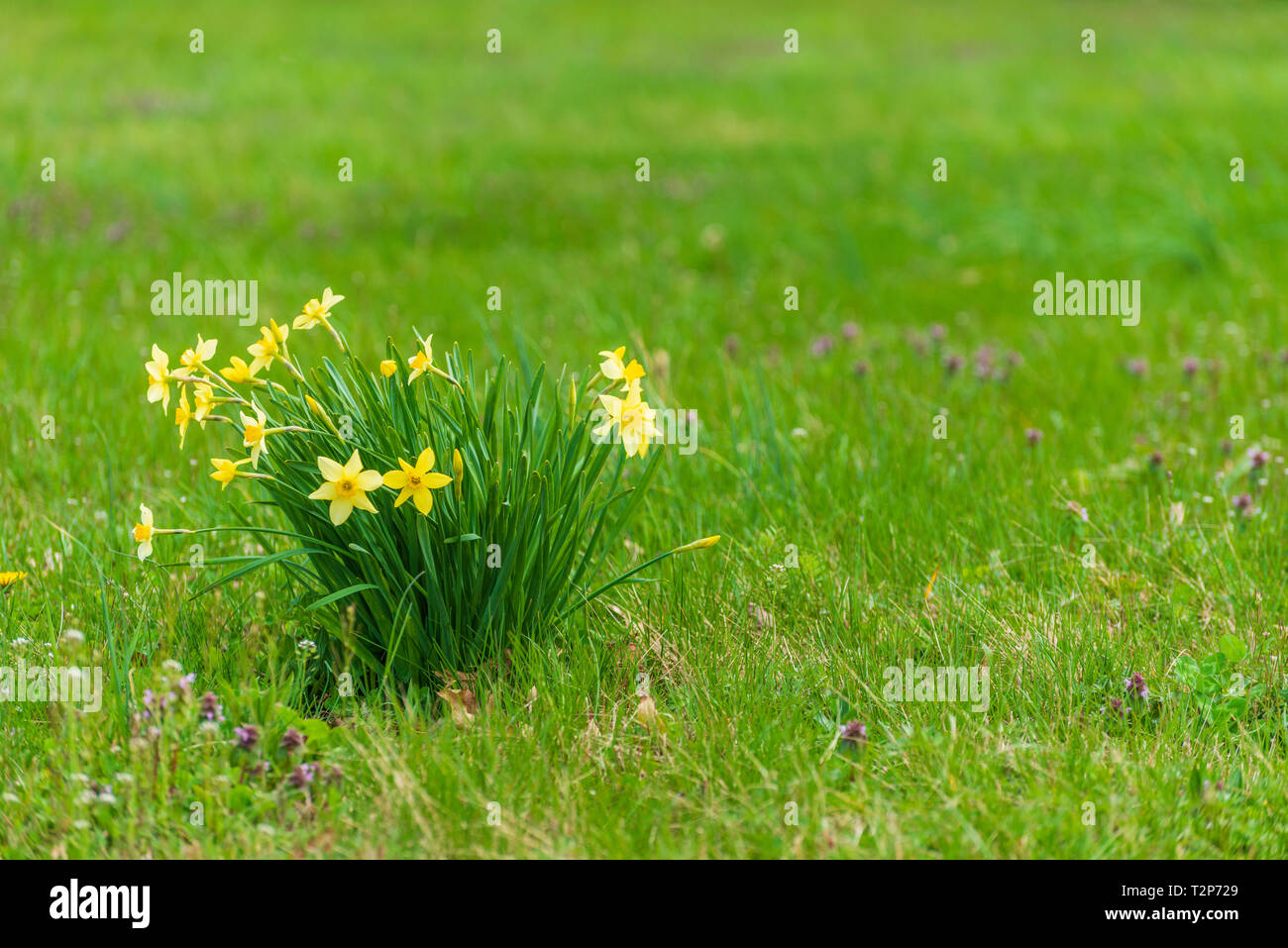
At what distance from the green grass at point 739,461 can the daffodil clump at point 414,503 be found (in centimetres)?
14

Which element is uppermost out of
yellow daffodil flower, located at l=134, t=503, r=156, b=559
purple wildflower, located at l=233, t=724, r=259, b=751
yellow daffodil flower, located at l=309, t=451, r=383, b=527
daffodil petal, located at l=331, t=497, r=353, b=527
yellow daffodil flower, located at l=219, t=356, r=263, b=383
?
yellow daffodil flower, located at l=219, t=356, r=263, b=383

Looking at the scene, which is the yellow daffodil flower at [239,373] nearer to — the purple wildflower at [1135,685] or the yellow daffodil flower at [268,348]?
the yellow daffodil flower at [268,348]

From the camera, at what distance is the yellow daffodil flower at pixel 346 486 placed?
103 inches

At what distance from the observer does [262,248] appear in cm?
816

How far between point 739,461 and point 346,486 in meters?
1.81

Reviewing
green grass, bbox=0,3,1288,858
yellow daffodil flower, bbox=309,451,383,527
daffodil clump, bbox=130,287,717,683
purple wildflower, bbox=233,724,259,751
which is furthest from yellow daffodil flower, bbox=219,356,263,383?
purple wildflower, bbox=233,724,259,751

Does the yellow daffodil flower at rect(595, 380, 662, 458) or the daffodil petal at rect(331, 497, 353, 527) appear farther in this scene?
the yellow daffodil flower at rect(595, 380, 662, 458)

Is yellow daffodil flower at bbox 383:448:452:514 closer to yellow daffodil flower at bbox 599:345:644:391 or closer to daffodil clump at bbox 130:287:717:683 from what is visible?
daffodil clump at bbox 130:287:717:683

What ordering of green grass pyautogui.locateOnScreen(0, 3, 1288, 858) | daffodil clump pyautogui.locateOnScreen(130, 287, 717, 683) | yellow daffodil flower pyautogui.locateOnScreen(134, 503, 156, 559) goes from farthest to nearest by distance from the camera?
daffodil clump pyautogui.locateOnScreen(130, 287, 717, 683), yellow daffodil flower pyautogui.locateOnScreen(134, 503, 156, 559), green grass pyautogui.locateOnScreen(0, 3, 1288, 858)

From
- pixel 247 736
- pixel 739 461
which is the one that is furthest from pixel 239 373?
pixel 739 461

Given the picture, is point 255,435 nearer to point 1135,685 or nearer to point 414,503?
point 414,503

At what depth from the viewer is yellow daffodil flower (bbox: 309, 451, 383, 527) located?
2607 mm

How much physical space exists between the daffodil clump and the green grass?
5.3 inches
